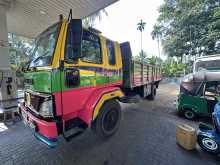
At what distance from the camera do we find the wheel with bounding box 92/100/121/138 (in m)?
2.75

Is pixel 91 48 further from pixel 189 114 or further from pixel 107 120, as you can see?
pixel 189 114

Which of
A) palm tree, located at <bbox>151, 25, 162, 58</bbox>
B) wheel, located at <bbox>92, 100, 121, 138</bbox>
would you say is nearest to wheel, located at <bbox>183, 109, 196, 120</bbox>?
wheel, located at <bbox>92, 100, 121, 138</bbox>

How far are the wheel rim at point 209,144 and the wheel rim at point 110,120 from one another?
179 cm

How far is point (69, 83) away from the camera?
2039 millimetres

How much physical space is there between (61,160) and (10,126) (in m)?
2.49

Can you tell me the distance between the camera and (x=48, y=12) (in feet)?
15.7

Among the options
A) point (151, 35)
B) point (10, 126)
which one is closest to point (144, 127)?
point (10, 126)

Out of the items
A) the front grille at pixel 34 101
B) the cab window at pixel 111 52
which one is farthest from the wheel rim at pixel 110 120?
the front grille at pixel 34 101

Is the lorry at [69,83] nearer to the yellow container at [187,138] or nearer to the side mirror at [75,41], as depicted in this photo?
the side mirror at [75,41]

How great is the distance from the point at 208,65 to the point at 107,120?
5003 millimetres

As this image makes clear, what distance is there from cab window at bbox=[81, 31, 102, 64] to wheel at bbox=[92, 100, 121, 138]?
1.00 metres

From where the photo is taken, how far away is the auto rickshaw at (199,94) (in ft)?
12.8

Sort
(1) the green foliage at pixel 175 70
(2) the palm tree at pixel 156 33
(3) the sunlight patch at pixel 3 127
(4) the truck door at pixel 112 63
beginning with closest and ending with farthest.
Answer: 1. (4) the truck door at pixel 112 63
2. (3) the sunlight patch at pixel 3 127
3. (1) the green foliage at pixel 175 70
4. (2) the palm tree at pixel 156 33

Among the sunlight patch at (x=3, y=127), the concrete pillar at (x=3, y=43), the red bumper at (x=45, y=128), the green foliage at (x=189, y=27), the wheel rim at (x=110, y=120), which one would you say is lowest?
the sunlight patch at (x=3, y=127)
